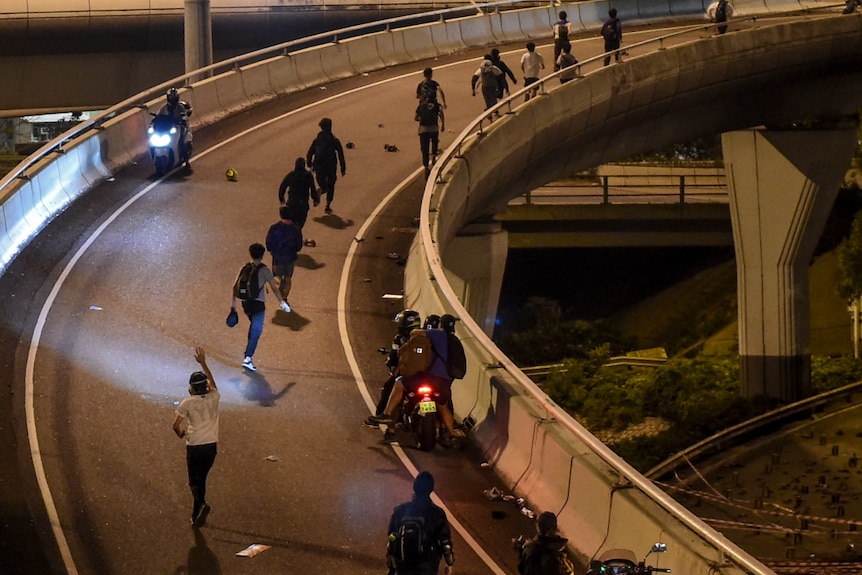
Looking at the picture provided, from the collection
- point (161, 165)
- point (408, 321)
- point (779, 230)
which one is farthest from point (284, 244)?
point (779, 230)

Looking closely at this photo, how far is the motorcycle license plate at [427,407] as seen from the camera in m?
14.5

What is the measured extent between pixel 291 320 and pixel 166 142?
23.9ft

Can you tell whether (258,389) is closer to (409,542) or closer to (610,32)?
(409,542)

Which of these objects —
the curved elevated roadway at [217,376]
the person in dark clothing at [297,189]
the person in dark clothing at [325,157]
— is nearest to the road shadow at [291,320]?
the curved elevated roadway at [217,376]

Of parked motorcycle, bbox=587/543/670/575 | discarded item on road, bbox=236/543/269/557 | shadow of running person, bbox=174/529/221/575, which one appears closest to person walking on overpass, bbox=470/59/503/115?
discarded item on road, bbox=236/543/269/557

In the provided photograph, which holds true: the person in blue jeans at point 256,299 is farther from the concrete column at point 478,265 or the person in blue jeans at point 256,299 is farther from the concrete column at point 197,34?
the concrete column at point 197,34

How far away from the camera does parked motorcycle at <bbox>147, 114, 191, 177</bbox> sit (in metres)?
24.6

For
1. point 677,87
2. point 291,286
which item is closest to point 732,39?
point 677,87

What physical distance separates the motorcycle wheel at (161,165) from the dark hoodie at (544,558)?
17.2 metres

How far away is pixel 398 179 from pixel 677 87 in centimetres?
946

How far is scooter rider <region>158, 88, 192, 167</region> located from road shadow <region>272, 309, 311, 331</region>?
6.96 metres

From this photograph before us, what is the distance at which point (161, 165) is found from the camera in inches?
1001

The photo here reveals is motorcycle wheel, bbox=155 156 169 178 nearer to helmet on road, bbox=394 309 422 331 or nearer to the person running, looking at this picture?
the person running

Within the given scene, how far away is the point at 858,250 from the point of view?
45875 mm
